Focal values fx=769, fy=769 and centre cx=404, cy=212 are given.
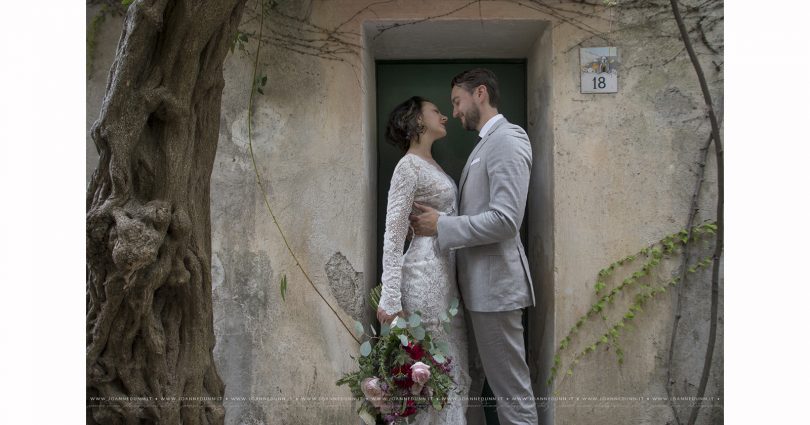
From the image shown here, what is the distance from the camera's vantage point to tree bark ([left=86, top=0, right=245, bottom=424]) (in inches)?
97.6

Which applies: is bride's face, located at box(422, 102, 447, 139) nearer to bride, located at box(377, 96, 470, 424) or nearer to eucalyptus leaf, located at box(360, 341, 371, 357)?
bride, located at box(377, 96, 470, 424)

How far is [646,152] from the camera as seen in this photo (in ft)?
12.3

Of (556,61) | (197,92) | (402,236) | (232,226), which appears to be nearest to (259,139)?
(232,226)

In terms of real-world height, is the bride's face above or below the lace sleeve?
above

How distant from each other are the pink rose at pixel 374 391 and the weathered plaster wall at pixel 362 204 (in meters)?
0.59

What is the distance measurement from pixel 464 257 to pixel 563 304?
61cm

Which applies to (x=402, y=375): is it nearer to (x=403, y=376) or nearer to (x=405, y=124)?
(x=403, y=376)

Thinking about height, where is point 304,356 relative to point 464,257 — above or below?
below

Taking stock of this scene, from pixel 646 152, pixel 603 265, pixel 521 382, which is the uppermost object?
pixel 646 152

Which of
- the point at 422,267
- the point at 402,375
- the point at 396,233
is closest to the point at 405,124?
the point at 396,233

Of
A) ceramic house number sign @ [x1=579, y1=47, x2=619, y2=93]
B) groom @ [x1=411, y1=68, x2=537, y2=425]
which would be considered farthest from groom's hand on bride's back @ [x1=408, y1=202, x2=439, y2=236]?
ceramic house number sign @ [x1=579, y1=47, x2=619, y2=93]

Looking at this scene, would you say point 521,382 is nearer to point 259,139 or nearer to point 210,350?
point 210,350

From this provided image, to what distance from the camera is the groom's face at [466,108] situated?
3.65 metres

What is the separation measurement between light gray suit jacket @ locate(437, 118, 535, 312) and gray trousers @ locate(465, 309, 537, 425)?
0.08 metres
